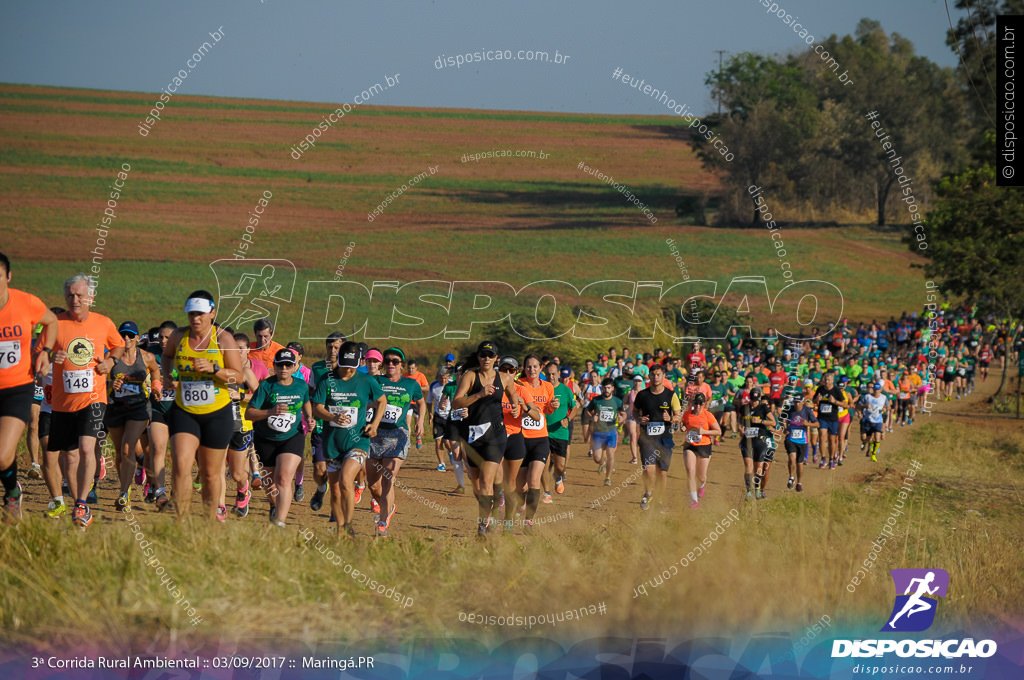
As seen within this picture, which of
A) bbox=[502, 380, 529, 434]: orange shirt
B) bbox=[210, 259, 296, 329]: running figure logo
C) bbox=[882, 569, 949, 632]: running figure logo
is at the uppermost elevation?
bbox=[210, 259, 296, 329]: running figure logo

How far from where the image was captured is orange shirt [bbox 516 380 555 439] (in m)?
10.1

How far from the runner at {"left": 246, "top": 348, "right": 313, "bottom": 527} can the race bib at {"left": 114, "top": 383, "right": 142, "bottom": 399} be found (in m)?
1.43

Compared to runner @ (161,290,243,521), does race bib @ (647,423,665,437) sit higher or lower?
lower

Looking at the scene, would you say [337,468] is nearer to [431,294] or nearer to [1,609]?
[1,609]

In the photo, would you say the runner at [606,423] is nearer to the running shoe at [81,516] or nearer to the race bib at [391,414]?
the race bib at [391,414]

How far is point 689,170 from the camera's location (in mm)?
60844

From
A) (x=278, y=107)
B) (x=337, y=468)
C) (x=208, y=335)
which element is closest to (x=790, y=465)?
(x=337, y=468)

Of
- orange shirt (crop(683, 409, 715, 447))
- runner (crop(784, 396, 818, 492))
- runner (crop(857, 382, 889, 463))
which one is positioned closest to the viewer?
orange shirt (crop(683, 409, 715, 447))

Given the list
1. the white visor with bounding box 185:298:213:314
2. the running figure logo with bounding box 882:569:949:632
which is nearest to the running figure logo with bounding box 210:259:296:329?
the white visor with bounding box 185:298:213:314

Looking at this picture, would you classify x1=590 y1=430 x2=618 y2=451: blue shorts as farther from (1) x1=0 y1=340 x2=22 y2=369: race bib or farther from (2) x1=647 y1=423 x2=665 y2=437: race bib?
(1) x1=0 y1=340 x2=22 y2=369: race bib

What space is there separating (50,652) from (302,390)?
11.4 feet

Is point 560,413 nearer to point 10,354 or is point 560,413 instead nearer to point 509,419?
point 509,419

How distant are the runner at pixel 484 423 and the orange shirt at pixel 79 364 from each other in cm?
310

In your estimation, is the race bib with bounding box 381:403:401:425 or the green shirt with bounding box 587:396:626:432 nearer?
the race bib with bounding box 381:403:401:425
